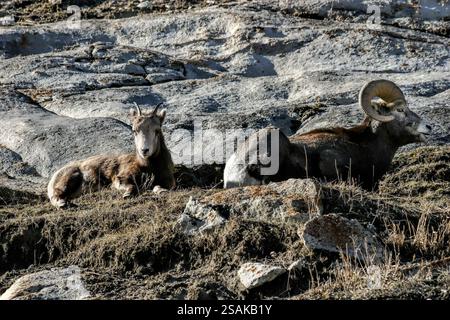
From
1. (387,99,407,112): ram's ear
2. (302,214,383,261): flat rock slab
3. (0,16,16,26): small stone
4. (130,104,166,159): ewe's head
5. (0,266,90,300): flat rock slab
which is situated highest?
(0,16,16,26): small stone

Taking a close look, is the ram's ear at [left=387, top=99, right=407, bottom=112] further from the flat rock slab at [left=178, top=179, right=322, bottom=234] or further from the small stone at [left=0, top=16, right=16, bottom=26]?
the small stone at [left=0, top=16, right=16, bottom=26]

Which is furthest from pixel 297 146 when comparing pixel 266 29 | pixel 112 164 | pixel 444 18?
pixel 444 18

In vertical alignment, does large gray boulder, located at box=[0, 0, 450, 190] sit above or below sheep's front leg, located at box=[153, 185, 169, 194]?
above

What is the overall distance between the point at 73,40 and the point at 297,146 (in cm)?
1008

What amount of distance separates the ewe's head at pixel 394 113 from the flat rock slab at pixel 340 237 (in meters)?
5.74

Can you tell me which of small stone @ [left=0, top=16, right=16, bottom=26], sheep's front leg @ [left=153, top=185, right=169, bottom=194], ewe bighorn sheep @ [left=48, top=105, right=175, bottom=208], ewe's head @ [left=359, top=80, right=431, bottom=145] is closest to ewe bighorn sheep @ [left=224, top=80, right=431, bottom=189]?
ewe's head @ [left=359, top=80, right=431, bottom=145]

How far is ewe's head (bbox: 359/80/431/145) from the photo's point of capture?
50.1 ft

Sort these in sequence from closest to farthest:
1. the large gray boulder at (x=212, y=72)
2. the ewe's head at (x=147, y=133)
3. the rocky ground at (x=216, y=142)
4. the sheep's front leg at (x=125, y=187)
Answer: the rocky ground at (x=216, y=142) < the sheep's front leg at (x=125, y=187) < the ewe's head at (x=147, y=133) < the large gray boulder at (x=212, y=72)

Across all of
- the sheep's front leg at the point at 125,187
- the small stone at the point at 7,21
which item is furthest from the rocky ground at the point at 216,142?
the sheep's front leg at the point at 125,187

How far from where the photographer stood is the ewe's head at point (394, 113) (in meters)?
15.3

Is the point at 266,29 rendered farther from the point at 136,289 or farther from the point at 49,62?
the point at 136,289

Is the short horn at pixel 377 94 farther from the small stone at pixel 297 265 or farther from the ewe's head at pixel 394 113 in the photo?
the small stone at pixel 297 265

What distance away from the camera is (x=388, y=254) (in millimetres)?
9500

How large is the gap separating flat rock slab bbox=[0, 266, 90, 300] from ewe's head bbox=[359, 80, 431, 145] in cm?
715
